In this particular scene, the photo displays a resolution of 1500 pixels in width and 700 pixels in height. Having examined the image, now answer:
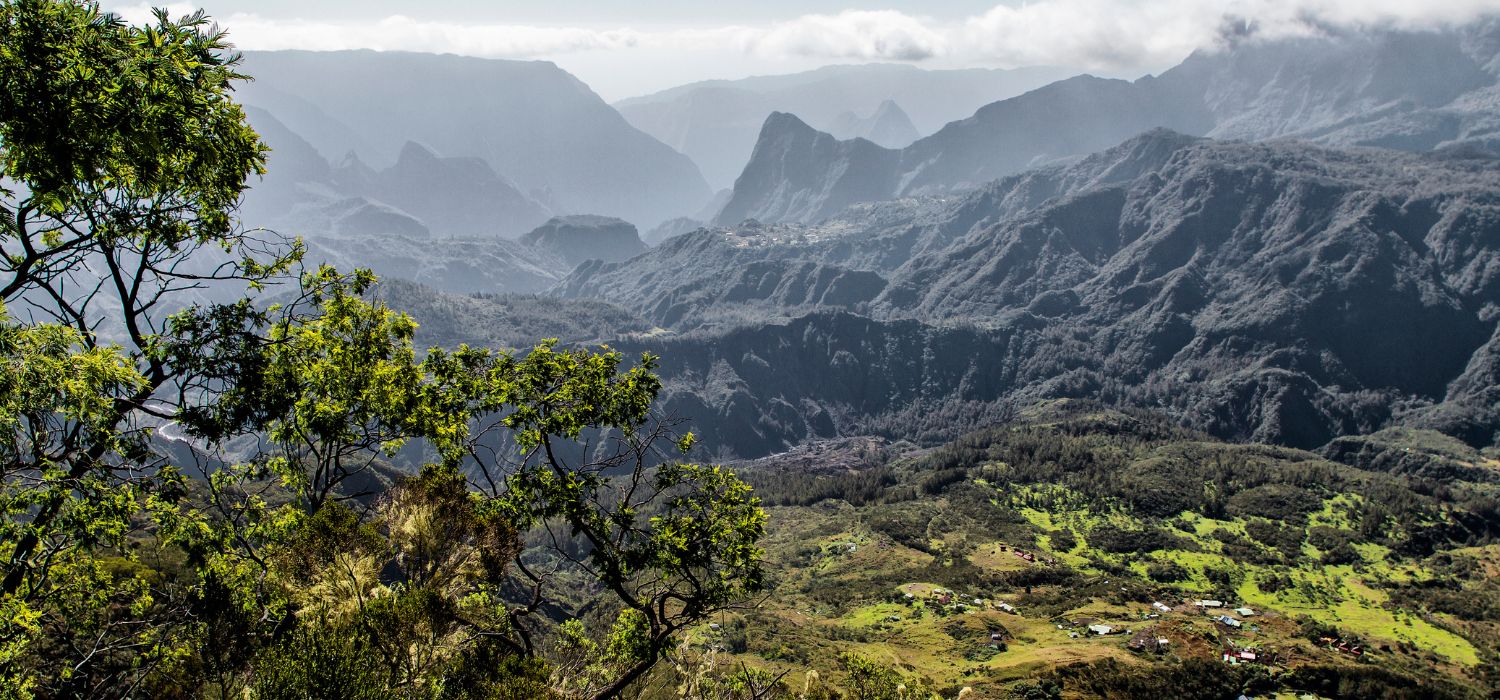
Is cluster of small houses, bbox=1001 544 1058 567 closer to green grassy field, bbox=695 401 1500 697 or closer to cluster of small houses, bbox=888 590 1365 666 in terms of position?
green grassy field, bbox=695 401 1500 697

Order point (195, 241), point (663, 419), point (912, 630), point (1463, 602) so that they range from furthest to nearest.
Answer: point (1463, 602) → point (912, 630) → point (663, 419) → point (195, 241)

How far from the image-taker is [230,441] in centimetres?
1816

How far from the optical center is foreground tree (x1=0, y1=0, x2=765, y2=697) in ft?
40.9

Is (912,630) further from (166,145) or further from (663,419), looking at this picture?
(166,145)

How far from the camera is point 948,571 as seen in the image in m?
167

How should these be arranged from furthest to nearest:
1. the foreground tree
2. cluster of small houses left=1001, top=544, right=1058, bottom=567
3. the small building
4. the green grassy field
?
cluster of small houses left=1001, top=544, right=1058, bottom=567 → the small building → the green grassy field → the foreground tree

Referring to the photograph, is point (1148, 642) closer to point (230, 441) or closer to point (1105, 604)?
A: point (1105, 604)

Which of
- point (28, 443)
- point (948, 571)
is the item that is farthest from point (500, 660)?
point (948, 571)

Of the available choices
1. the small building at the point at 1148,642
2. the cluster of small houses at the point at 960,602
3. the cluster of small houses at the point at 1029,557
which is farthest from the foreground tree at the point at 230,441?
the cluster of small houses at the point at 1029,557

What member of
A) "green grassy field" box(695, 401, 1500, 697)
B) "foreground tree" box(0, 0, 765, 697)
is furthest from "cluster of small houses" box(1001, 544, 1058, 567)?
"foreground tree" box(0, 0, 765, 697)

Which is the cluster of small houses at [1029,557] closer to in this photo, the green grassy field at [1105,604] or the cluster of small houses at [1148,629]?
the green grassy field at [1105,604]

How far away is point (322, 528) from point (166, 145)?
28.5ft

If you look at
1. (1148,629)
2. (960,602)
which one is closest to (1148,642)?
(1148,629)

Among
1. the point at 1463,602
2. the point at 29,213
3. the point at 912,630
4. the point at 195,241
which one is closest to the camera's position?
the point at 29,213
